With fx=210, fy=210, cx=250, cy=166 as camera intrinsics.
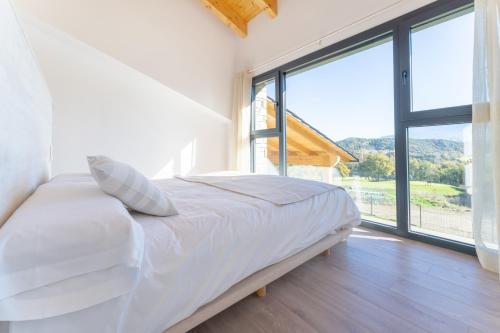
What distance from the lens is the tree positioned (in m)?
2.26

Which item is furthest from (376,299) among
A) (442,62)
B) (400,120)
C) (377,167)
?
(442,62)

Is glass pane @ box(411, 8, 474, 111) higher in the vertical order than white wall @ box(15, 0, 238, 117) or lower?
lower

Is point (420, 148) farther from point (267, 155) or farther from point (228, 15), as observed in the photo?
point (228, 15)

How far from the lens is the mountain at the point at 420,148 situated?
73.5 inches

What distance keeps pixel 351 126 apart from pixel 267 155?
1441 mm

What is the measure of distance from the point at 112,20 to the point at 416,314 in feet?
13.0

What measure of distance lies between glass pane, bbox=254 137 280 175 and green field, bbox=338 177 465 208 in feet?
4.01

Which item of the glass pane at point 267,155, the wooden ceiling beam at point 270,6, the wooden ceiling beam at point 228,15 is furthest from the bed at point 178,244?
the wooden ceiling beam at point 270,6

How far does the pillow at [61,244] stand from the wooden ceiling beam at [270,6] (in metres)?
3.49

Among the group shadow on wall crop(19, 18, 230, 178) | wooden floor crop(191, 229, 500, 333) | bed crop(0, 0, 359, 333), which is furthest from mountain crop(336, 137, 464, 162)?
shadow on wall crop(19, 18, 230, 178)

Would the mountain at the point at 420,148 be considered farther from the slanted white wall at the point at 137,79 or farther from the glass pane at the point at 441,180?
the slanted white wall at the point at 137,79

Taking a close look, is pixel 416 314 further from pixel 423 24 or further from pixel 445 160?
pixel 423 24

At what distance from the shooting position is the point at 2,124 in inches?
27.7

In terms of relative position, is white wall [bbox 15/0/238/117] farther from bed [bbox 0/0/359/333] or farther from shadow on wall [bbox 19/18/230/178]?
bed [bbox 0/0/359/333]
